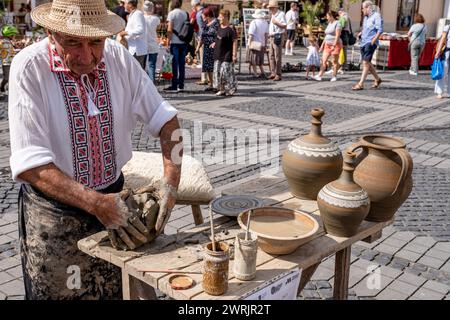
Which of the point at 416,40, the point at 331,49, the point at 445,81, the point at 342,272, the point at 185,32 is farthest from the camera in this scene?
the point at 416,40

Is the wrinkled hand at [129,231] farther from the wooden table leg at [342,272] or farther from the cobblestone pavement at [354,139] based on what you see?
the cobblestone pavement at [354,139]

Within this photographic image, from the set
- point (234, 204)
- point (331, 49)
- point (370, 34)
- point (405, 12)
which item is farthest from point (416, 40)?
point (405, 12)

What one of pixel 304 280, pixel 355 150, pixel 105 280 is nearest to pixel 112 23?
pixel 105 280

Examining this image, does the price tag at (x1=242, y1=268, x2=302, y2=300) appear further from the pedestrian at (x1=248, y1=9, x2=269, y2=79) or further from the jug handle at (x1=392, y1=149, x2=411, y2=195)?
the pedestrian at (x1=248, y1=9, x2=269, y2=79)

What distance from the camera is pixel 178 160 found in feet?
7.88

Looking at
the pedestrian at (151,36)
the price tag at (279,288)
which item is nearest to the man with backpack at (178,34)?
the pedestrian at (151,36)

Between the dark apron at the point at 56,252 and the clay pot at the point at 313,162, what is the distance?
3.32ft

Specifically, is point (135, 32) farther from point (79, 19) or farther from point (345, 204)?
point (345, 204)

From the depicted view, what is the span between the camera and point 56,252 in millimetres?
2201

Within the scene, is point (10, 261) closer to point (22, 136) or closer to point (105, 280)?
point (105, 280)

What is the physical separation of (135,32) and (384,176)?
745 cm

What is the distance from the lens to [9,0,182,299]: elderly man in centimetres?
200

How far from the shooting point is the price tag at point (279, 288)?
184 centimetres

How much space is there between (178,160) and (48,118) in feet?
2.01
